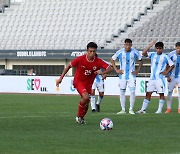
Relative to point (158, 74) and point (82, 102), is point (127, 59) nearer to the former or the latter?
point (158, 74)

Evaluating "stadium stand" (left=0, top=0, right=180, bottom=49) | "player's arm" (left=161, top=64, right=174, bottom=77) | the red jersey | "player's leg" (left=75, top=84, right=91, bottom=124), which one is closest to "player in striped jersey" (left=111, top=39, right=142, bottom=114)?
"player's arm" (left=161, top=64, right=174, bottom=77)

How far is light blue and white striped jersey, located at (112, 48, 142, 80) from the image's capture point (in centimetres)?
2098

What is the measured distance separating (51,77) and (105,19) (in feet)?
40.4

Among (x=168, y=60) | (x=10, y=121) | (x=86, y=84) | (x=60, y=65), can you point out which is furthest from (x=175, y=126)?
(x=60, y=65)

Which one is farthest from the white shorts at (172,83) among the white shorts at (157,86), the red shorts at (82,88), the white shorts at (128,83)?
the red shorts at (82,88)

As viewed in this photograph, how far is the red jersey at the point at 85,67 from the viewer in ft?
53.3

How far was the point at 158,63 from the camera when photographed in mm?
21188

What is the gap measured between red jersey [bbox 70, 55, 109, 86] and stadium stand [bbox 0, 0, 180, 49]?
31.0 meters

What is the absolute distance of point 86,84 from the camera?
16391 mm

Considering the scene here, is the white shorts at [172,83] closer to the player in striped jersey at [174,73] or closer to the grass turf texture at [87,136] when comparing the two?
the player in striped jersey at [174,73]

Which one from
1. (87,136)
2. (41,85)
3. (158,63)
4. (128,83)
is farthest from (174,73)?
(41,85)

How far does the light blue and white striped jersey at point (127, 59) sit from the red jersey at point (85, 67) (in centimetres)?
459

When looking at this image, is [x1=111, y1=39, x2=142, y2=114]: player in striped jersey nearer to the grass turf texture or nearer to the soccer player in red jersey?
the grass turf texture

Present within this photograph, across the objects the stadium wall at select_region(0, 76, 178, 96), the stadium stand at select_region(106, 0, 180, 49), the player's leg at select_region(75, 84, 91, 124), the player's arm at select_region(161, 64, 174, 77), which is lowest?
the stadium wall at select_region(0, 76, 178, 96)
